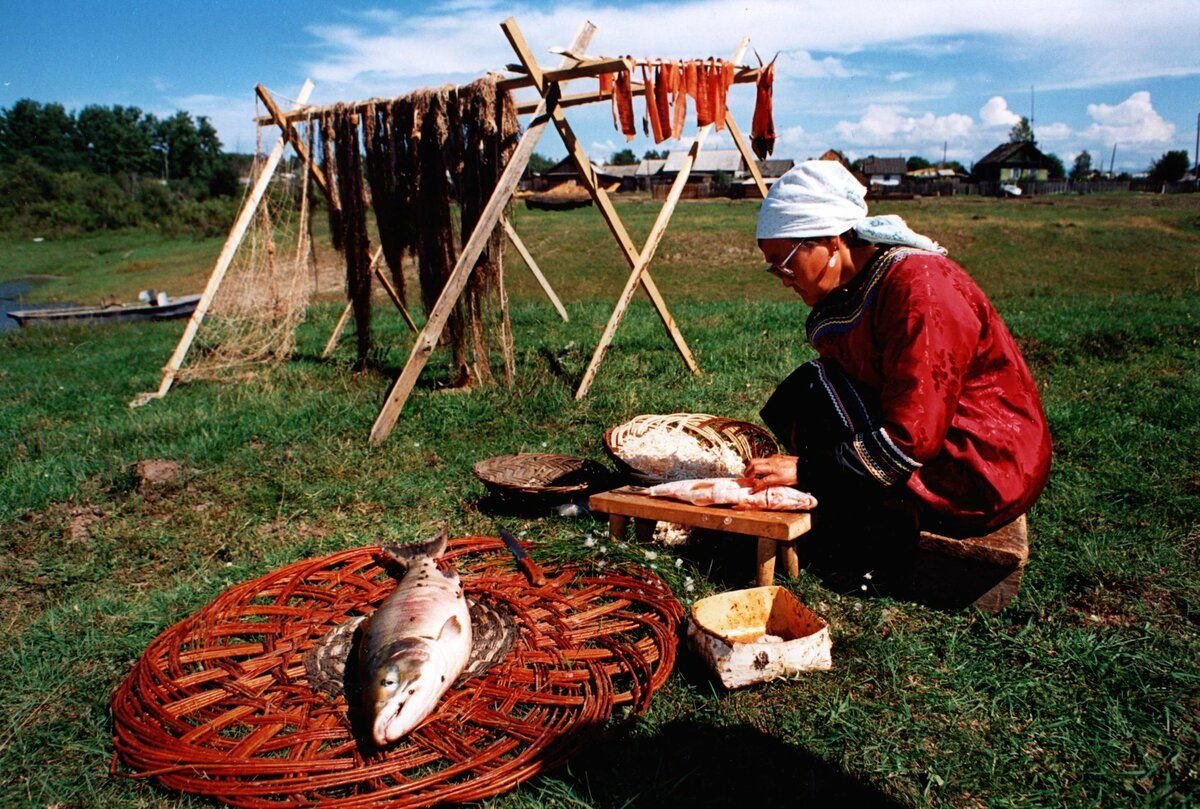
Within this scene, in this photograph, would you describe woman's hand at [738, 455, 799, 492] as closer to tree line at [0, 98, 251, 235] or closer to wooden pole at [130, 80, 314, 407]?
wooden pole at [130, 80, 314, 407]

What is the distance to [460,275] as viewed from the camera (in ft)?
20.0

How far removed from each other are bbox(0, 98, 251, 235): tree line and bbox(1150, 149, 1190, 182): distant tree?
6826 cm

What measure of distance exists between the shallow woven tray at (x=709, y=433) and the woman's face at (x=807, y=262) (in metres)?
1.37

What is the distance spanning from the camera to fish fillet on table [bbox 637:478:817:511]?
352 centimetres

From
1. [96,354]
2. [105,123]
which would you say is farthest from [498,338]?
[105,123]

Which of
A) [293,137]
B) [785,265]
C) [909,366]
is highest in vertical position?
[293,137]

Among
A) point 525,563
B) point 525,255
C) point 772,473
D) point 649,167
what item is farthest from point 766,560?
point 649,167

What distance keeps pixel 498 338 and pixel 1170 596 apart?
533 centimetres

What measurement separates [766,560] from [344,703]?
1.88 m

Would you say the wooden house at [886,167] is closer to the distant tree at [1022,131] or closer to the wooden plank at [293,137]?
the distant tree at [1022,131]

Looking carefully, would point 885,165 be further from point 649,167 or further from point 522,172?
point 522,172

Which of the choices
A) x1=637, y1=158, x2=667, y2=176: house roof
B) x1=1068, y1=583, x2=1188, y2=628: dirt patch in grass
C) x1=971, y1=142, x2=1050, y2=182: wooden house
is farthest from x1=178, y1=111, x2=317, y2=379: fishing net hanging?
x1=971, y1=142, x2=1050, y2=182: wooden house

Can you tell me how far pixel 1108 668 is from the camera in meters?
3.02

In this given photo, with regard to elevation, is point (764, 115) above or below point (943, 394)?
above
